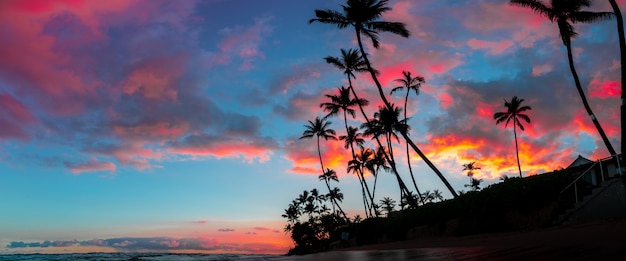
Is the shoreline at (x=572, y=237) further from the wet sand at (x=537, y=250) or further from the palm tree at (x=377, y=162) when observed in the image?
the palm tree at (x=377, y=162)

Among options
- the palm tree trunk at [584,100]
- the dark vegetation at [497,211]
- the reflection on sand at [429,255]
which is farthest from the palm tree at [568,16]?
the reflection on sand at [429,255]

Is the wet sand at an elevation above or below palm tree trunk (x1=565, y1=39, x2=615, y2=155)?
below

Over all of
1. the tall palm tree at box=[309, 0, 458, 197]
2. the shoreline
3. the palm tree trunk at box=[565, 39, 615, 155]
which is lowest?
the shoreline

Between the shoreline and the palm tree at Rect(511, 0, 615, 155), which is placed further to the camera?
the palm tree at Rect(511, 0, 615, 155)

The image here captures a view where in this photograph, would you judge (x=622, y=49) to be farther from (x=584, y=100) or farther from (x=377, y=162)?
(x=377, y=162)

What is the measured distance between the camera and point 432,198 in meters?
60.2

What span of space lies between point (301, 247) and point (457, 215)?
2930cm

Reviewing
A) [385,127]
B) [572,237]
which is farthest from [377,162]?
[572,237]

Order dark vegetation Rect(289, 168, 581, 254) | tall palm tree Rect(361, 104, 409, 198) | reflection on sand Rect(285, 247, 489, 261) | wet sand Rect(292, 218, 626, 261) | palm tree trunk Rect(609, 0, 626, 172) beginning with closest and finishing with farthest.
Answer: wet sand Rect(292, 218, 626, 261), reflection on sand Rect(285, 247, 489, 261), dark vegetation Rect(289, 168, 581, 254), palm tree trunk Rect(609, 0, 626, 172), tall palm tree Rect(361, 104, 409, 198)

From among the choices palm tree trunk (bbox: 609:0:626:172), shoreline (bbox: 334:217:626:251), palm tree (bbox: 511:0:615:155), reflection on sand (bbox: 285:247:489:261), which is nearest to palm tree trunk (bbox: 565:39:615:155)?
palm tree (bbox: 511:0:615:155)

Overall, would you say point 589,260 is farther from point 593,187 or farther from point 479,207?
point 479,207

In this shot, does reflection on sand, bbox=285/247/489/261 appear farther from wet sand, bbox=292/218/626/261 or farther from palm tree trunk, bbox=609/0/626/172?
palm tree trunk, bbox=609/0/626/172

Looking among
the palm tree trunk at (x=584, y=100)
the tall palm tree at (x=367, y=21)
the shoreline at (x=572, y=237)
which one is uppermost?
the tall palm tree at (x=367, y=21)

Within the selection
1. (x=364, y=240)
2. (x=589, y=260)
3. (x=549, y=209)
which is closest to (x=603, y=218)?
Result: (x=549, y=209)
